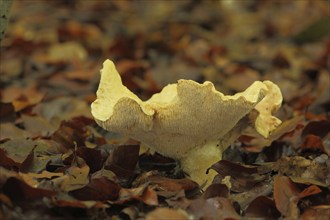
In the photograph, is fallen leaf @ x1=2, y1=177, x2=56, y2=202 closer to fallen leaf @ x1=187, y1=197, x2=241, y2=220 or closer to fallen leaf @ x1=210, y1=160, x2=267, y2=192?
fallen leaf @ x1=187, y1=197, x2=241, y2=220

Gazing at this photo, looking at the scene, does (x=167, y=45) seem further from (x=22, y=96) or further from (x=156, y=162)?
(x=156, y=162)

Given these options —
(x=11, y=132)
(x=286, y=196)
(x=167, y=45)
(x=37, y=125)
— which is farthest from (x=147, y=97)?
(x=286, y=196)

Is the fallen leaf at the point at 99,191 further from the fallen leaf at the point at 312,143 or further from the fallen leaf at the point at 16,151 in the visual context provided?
the fallen leaf at the point at 312,143

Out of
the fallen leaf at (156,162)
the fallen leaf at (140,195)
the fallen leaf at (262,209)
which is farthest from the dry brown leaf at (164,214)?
the fallen leaf at (156,162)

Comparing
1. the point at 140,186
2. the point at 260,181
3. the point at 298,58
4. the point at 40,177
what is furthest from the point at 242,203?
the point at 298,58

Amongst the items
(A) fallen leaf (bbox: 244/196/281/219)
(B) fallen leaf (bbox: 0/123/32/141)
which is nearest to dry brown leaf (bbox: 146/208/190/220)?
(A) fallen leaf (bbox: 244/196/281/219)

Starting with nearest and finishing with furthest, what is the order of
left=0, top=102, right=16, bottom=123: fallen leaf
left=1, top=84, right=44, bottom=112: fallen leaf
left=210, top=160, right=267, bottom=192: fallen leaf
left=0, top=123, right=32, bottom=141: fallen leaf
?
left=210, top=160, right=267, bottom=192: fallen leaf, left=0, top=123, right=32, bottom=141: fallen leaf, left=0, top=102, right=16, bottom=123: fallen leaf, left=1, top=84, right=44, bottom=112: fallen leaf
